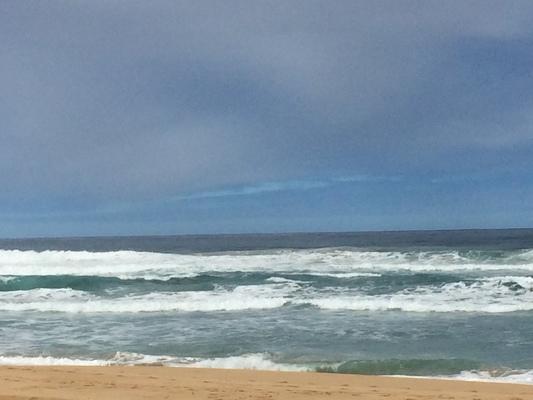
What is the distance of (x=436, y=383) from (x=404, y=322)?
204 inches

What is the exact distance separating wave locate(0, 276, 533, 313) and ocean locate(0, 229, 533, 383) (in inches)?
1.4

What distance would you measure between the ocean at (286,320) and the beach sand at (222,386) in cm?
92

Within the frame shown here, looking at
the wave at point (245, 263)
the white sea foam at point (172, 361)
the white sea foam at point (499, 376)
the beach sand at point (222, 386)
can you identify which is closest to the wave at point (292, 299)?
the wave at point (245, 263)

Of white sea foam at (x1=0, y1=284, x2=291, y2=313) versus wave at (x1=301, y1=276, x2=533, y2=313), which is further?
white sea foam at (x1=0, y1=284, x2=291, y2=313)

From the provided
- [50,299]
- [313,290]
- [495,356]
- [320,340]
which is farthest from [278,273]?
[495,356]

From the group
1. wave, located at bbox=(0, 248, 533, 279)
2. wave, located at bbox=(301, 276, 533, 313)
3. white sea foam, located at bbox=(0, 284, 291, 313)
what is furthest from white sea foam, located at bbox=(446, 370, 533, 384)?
wave, located at bbox=(0, 248, 533, 279)

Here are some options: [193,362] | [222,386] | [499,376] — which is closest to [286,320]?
[193,362]

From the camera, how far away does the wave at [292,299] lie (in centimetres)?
1446

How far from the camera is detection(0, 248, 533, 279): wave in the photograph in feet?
82.3

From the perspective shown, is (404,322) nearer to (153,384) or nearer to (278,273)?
(153,384)

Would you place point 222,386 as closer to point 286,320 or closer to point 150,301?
point 286,320

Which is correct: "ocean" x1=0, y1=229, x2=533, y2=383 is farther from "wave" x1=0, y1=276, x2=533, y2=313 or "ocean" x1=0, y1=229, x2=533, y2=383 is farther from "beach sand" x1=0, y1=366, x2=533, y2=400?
"beach sand" x1=0, y1=366, x2=533, y2=400

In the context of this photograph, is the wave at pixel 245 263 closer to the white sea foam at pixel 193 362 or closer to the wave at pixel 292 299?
the wave at pixel 292 299

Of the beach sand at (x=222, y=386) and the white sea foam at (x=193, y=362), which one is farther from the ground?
the beach sand at (x=222, y=386)
